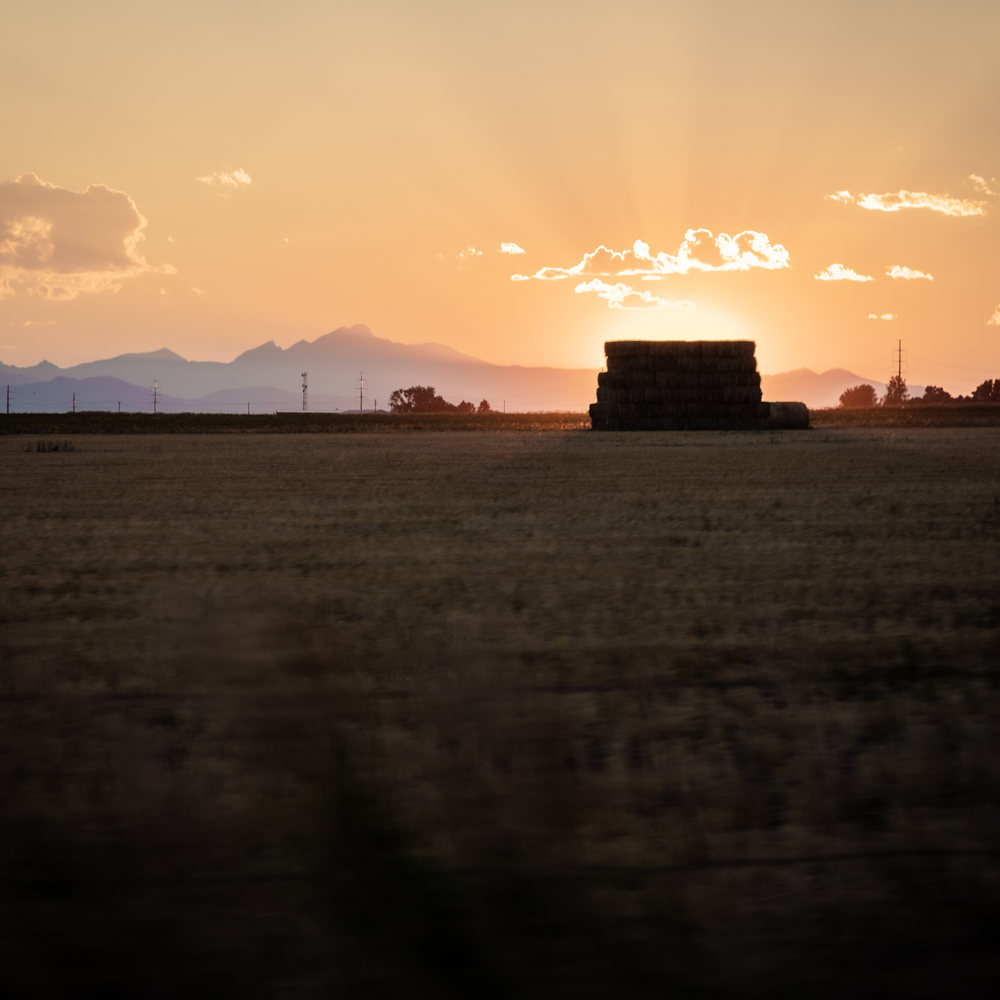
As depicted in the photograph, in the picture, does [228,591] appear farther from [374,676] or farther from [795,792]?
[795,792]

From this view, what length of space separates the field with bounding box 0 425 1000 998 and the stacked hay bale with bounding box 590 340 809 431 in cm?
3271

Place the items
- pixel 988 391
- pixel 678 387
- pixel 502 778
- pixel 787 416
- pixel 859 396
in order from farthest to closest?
pixel 859 396 → pixel 988 391 → pixel 678 387 → pixel 787 416 → pixel 502 778

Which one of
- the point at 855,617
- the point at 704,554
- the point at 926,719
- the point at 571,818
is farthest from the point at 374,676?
the point at 704,554

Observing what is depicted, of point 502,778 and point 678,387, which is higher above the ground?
point 678,387

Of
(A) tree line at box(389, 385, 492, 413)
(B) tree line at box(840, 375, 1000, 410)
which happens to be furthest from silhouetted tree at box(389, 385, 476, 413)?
(B) tree line at box(840, 375, 1000, 410)

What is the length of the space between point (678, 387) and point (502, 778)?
122 feet

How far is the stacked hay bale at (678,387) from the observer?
38.0 m

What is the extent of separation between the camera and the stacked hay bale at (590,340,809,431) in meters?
38.0

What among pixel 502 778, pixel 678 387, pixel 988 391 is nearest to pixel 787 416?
pixel 678 387

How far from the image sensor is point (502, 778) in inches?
95.6

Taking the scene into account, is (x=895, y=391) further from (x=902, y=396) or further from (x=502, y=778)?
(x=502, y=778)

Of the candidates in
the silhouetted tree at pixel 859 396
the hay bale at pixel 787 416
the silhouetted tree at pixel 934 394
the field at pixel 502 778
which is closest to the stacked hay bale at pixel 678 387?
the hay bale at pixel 787 416

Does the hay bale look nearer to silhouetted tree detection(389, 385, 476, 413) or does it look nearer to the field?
the field

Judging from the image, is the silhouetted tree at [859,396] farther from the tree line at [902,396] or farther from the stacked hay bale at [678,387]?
the stacked hay bale at [678,387]
